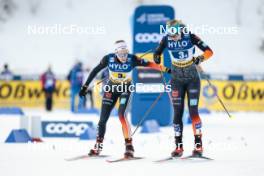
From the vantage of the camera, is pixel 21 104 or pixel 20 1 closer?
pixel 21 104

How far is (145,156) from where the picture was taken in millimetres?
10602

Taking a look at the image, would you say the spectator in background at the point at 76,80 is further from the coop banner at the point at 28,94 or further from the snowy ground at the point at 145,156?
the snowy ground at the point at 145,156

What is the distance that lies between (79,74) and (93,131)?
33.7 ft

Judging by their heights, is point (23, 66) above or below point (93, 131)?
above

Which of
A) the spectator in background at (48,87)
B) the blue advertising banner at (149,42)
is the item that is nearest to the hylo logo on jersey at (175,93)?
the blue advertising banner at (149,42)

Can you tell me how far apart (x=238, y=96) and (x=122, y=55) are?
16767 millimetres

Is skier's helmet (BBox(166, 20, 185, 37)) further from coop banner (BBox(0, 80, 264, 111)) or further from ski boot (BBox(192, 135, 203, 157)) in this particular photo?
coop banner (BBox(0, 80, 264, 111))

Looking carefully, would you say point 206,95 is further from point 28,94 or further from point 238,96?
point 28,94

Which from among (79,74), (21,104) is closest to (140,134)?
(79,74)

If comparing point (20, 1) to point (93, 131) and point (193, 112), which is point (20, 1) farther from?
point (193, 112)

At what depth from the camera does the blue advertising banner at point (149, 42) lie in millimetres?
18266

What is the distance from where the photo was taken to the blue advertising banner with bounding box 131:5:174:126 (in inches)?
719

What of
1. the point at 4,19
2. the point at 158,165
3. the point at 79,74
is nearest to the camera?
the point at 158,165

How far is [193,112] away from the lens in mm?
9906
